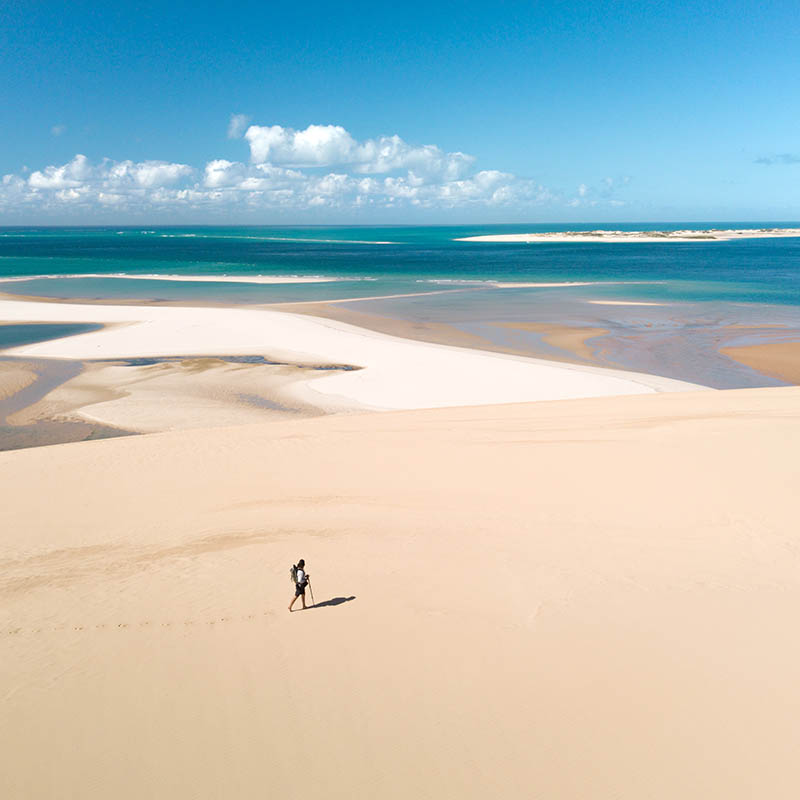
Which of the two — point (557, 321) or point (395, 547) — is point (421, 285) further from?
point (395, 547)

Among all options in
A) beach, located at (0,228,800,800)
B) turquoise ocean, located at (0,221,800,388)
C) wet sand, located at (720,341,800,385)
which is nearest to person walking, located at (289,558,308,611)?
beach, located at (0,228,800,800)

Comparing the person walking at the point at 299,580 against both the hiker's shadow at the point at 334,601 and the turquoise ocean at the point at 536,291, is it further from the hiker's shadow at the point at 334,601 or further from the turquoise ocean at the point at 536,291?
the turquoise ocean at the point at 536,291

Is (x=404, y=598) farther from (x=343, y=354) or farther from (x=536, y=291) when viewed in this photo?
(x=536, y=291)

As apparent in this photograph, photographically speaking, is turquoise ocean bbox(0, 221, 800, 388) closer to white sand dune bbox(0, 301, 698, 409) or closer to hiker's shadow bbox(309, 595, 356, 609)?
white sand dune bbox(0, 301, 698, 409)

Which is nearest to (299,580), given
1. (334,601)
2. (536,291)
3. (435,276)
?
(334,601)

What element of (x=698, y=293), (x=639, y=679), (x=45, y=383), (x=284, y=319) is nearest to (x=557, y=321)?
(x=284, y=319)

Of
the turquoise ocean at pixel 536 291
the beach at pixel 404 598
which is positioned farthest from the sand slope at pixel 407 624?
the turquoise ocean at pixel 536 291
